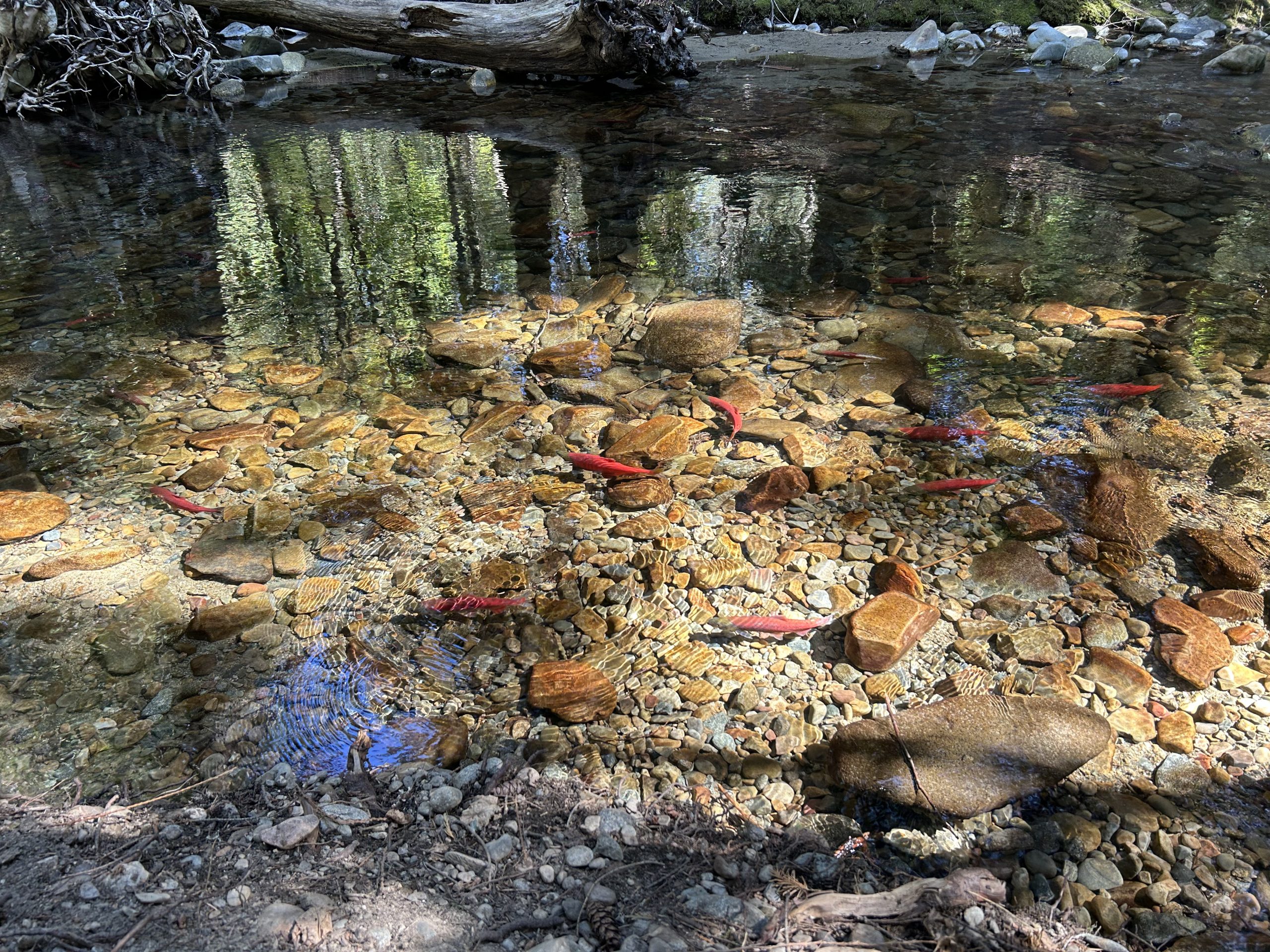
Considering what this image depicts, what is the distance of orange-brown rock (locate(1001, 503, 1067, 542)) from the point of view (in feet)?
10.2

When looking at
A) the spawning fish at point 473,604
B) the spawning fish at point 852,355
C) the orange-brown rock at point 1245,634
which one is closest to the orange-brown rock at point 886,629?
the orange-brown rock at point 1245,634

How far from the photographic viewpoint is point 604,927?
5.83 ft

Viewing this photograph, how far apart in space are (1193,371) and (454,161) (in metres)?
6.23

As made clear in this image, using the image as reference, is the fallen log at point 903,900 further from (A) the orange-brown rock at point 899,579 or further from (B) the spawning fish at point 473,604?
(B) the spawning fish at point 473,604

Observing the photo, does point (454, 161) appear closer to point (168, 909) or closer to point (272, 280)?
point (272, 280)

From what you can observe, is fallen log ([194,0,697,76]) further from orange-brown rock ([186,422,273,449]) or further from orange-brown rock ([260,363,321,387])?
orange-brown rock ([186,422,273,449])

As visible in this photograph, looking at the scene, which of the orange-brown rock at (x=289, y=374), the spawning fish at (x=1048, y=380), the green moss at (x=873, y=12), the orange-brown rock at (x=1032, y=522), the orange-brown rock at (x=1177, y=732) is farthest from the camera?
the green moss at (x=873, y=12)

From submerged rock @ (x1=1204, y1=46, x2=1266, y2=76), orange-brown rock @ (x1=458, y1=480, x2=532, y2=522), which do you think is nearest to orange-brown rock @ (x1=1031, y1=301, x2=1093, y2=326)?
orange-brown rock @ (x1=458, y1=480, x2=532, y2=522)

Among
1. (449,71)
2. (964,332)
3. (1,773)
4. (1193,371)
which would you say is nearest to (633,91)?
(449,71)

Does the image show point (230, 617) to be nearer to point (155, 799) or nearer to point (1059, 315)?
point (155, 799)

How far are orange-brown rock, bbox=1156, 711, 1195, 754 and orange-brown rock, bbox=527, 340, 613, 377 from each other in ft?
9.17

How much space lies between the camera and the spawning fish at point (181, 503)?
336 cm

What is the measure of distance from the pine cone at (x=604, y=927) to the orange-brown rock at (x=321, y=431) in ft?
8.46

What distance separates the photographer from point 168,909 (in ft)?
5.82
